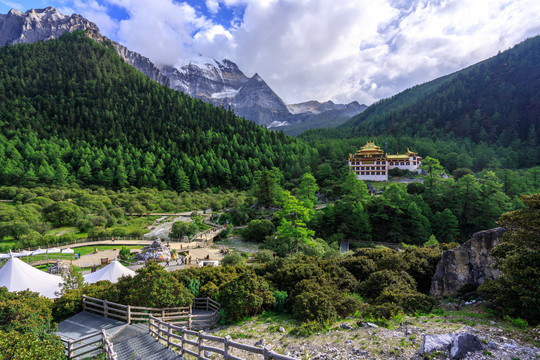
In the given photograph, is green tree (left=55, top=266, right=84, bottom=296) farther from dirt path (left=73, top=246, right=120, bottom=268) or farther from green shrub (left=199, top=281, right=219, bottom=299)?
dirt path (left=73, top=246, right=120, bottom=268)

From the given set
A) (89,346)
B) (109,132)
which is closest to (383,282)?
(89,346)

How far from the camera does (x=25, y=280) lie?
55.2 feet

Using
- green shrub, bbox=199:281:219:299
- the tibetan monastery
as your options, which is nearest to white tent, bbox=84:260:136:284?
green shrub, bbox=199:281:219:299

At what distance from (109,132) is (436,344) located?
109 meters

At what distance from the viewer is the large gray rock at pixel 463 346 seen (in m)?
6.72

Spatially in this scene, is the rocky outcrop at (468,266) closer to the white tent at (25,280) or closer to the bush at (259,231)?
the white tent at (25,280)

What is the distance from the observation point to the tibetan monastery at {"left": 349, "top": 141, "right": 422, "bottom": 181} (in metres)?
63.6

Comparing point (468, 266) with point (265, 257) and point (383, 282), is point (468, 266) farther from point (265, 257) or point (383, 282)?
point (265, 257)

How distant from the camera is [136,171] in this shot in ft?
245

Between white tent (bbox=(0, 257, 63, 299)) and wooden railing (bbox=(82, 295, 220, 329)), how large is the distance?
699cm

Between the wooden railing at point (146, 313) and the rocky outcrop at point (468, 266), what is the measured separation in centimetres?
1225

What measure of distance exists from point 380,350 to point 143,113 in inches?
4622

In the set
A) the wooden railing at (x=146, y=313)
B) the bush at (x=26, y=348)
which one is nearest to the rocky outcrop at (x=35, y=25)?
the wooden railing at (x=146, y=313)

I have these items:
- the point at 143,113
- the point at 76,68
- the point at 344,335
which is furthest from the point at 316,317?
the point at 76,68
